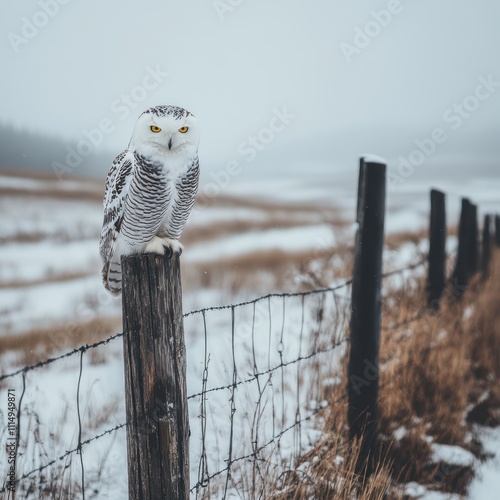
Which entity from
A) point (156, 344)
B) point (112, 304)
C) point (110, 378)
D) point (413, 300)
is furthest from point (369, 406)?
point (112, 304)

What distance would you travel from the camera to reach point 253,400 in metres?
3.03

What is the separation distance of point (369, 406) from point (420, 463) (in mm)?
537

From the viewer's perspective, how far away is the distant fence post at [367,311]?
284cm

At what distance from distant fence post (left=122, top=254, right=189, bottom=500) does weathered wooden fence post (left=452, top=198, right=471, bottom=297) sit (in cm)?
460

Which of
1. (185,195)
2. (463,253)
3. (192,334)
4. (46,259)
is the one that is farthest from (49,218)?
(185,195)

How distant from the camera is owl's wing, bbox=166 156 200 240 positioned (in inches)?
92.4

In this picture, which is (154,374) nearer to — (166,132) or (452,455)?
(166,132)

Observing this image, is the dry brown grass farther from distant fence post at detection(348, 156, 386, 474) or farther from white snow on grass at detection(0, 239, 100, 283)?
white snow on grass at detection(0, 239, 100, 283)

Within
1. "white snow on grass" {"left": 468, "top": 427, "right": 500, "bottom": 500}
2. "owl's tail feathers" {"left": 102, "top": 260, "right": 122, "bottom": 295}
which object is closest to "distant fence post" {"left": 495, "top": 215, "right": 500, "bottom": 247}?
"white snow on grass" {"left": 468, "top": 427, "right": 500, "bottom": 500}

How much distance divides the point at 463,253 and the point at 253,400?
4.07 meters

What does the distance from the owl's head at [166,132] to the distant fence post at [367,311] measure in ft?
3.63

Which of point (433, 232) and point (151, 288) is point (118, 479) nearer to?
point (151, 288)

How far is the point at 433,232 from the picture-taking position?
4.88 meters

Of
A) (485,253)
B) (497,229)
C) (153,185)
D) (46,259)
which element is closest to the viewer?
(153,185)
